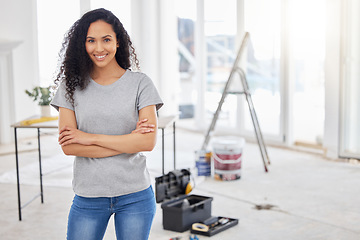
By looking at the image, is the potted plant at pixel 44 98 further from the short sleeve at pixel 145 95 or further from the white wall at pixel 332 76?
the white wall at pixel 332 76

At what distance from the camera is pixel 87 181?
5.14 ft

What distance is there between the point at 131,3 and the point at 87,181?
6.61 m

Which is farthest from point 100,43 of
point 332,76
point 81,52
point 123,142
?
point 332,76

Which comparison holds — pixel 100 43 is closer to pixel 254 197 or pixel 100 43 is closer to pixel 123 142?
pixel 123 142

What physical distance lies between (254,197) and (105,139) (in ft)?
8.21

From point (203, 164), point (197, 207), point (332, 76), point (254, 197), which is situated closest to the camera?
point (197, 207)

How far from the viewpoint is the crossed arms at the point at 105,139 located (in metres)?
1.56

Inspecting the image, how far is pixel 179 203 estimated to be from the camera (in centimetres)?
321

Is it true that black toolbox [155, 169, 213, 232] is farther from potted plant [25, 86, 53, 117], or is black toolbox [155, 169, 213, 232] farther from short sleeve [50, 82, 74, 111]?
short sleeve [50, 82, 74, 111]

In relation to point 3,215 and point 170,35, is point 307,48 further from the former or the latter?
point 3,215

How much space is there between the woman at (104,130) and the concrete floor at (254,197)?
149 cm

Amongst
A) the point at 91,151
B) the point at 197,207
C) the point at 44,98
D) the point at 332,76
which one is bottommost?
the point at 197,207

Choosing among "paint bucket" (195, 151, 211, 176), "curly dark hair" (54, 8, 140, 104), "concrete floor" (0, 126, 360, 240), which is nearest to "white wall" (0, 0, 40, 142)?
"concrete floor" (0, 126, 360, 240)

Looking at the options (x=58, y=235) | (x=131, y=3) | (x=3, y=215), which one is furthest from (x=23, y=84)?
(x=58, y=235)
